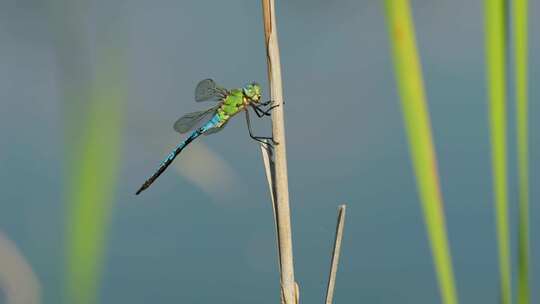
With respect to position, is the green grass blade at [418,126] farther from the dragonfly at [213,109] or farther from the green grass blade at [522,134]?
the dragonfly at [213,109]

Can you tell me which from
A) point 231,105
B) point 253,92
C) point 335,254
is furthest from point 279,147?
point 231,105

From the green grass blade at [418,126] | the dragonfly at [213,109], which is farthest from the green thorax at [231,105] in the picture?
the green grass blade at [418,126]

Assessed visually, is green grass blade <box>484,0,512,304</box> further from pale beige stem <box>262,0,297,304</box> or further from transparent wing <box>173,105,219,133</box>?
transparent wing <box>173,105,219,133</box>

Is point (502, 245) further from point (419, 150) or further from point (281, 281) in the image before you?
point (281, 281)

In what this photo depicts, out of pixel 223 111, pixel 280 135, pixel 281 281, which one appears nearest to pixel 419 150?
pixel 280 135

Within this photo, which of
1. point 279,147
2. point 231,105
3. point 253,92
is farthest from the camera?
point 231,105

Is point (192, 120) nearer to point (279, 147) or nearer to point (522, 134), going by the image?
point (279, 147)
